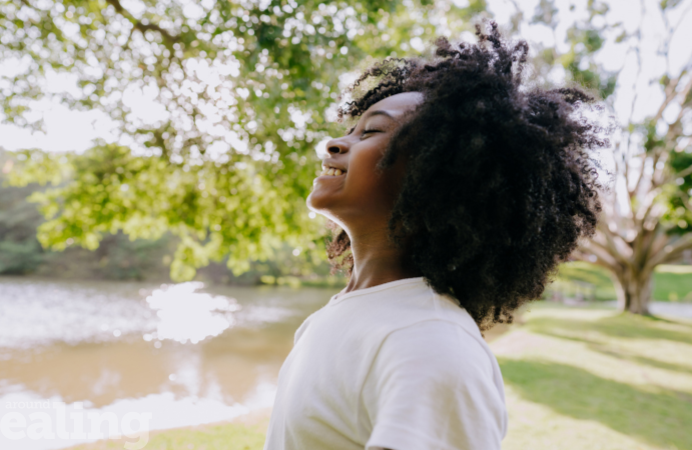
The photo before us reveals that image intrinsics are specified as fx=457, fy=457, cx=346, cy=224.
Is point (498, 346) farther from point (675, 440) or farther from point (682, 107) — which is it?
point (682, 107)

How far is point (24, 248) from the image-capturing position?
29.2 meters

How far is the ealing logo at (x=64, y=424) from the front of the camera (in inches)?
239

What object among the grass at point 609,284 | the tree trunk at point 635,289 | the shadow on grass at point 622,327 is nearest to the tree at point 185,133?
the shadow on grass at point 622,327

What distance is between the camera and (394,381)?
0.93 metres

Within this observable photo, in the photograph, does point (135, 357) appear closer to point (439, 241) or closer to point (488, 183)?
point (439, 241)

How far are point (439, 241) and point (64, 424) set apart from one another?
7376 mm

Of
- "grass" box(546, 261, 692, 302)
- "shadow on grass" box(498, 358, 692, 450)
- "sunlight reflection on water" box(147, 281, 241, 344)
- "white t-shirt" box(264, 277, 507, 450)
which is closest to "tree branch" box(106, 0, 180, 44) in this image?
"white t-shirt" box(264, 277, 507, 450)

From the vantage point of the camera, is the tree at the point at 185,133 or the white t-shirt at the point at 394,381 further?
the tree at the point at 185,133

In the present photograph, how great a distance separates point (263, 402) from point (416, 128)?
7.47 m

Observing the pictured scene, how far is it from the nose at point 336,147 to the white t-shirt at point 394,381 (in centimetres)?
51

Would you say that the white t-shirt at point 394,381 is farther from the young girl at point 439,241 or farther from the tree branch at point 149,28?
the tree branch at point 149,28

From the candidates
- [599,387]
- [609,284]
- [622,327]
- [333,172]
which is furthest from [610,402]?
[609,284]

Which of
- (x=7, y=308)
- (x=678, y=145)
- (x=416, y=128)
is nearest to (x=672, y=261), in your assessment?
(x=678, y=145)

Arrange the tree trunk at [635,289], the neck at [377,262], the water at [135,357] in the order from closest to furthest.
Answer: the neck at [377,262]
the water at [135,357]
the tree trunk at [635,289]
